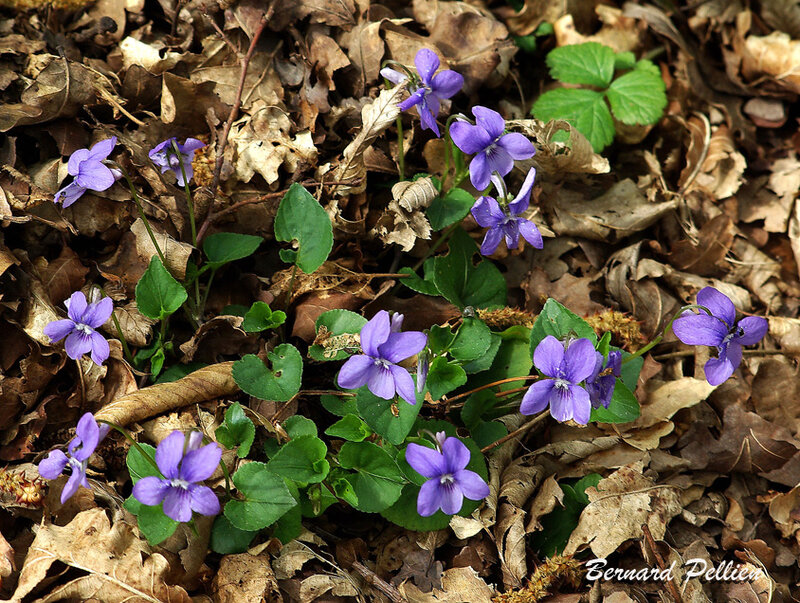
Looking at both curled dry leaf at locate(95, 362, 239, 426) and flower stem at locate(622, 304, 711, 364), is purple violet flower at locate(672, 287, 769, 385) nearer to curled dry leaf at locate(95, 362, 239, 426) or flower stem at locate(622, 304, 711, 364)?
flower stem at locate(622, 304, 711, 364)

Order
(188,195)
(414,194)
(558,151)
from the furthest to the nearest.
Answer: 1. (558,151)
2. (414,194)
3. (188,195)

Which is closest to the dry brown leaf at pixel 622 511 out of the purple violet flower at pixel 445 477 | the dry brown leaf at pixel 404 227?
the purple violet flower at pixel 445 477

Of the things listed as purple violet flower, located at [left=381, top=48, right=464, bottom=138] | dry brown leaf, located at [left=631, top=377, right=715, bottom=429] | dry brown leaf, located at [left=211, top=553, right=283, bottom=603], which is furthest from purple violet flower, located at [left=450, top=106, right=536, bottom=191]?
dry brown leaf, located at [left=211, top=553, right=283, bottom=603]

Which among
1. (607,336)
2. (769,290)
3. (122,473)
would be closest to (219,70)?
(122,473)

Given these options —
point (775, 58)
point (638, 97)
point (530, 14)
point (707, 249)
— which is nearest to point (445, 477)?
point (707, 249)

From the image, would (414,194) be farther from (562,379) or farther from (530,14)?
(530,14)

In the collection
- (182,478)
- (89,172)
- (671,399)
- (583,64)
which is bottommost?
(671,399)
